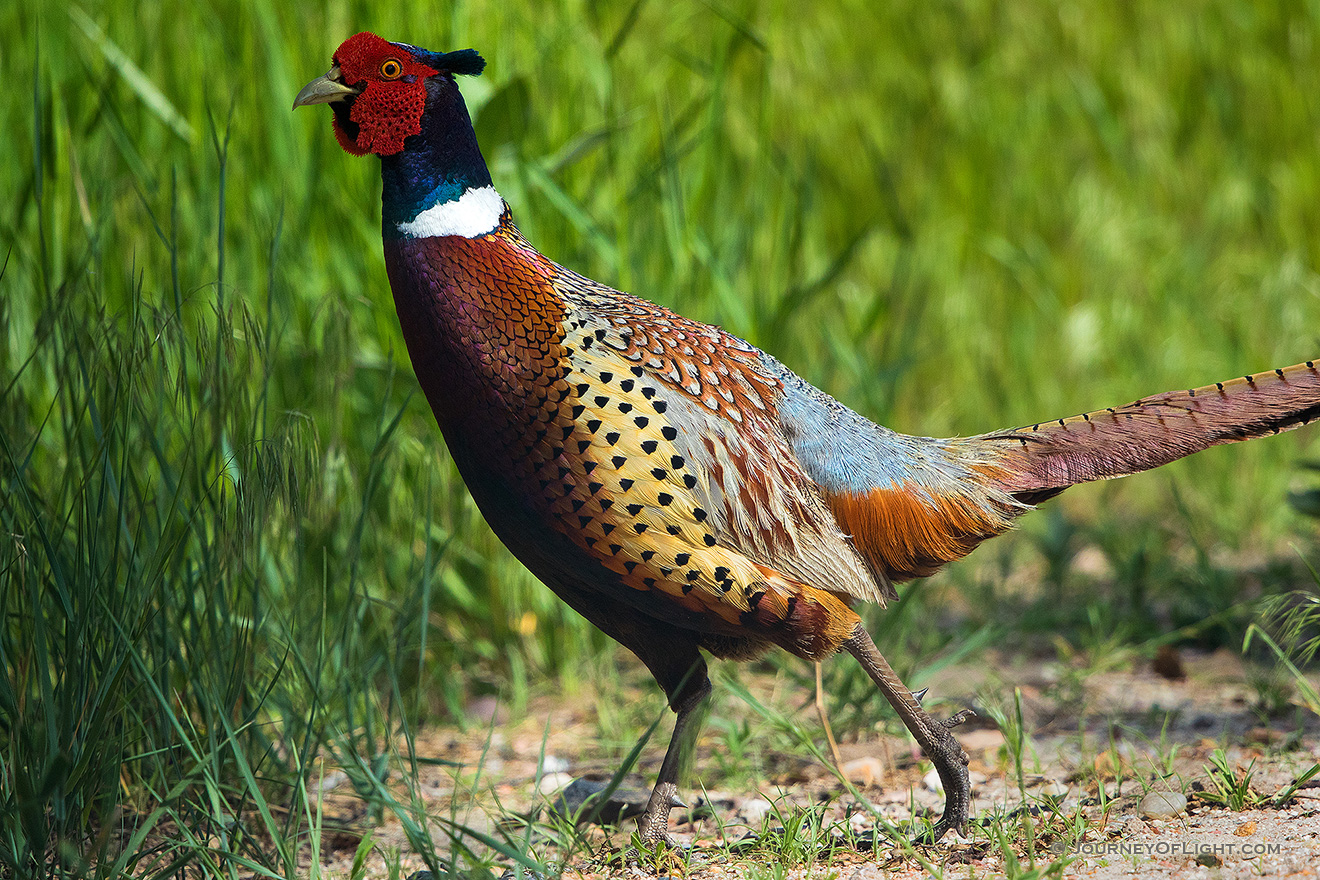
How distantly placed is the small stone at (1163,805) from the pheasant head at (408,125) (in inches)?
72.8

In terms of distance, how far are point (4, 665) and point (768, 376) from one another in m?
1.62

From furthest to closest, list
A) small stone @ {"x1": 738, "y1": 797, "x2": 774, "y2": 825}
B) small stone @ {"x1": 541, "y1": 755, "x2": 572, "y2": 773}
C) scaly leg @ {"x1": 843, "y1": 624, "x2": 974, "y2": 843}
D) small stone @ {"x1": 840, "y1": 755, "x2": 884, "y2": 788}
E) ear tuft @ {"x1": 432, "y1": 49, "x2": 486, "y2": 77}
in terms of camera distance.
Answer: small stone @ {"x1": 541, "y1": 755, "x2": 572, "y2": 773} < small stone @ {"x1": 840, "y1": 755, "x2": 884, "y2": 788} < small stone @ {"x1": 738, "y1": 797, "x2": 774, "y2": 825} < scaly leg @ {"x1": 843, "y1": 624, "x2": 974, "y2": 843} < ear tuft @ {"x1": 432, "y1": 49, "x2": 486, "y2": 77}

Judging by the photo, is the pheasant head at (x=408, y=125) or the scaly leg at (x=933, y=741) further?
the scaly leg at (x=933, y=741)

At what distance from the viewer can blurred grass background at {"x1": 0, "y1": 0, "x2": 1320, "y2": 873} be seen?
222 centimetres

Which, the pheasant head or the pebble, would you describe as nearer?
the pheasant head

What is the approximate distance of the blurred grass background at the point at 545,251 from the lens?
2217 mm

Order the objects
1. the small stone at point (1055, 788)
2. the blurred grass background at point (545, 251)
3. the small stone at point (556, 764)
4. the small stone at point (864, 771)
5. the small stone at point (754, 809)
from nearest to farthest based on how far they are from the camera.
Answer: the blurred grass background at point (545, 251) < the small stone at point (1055, 788) < the small stone at point (754, 809) < the small stone at point (864, 771) < the small stone at point (556, 764)

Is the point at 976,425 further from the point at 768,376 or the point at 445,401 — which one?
the point at 445,401

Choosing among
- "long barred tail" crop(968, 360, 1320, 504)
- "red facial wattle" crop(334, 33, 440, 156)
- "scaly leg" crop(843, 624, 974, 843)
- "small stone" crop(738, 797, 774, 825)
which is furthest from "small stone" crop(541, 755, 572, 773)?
"red facial wattle" crop(334, 33, 440, 156)

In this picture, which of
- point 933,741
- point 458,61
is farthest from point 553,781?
point 458,61

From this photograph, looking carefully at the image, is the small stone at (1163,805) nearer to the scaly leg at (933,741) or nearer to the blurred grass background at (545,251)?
the scaly leg at (933,741)

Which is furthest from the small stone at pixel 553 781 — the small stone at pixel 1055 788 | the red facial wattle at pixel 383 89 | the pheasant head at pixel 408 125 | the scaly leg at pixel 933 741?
the red facial wattle at pixel 383 89

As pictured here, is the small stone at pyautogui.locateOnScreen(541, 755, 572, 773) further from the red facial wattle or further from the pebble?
the red facial wattle

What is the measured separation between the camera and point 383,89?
2377mm
